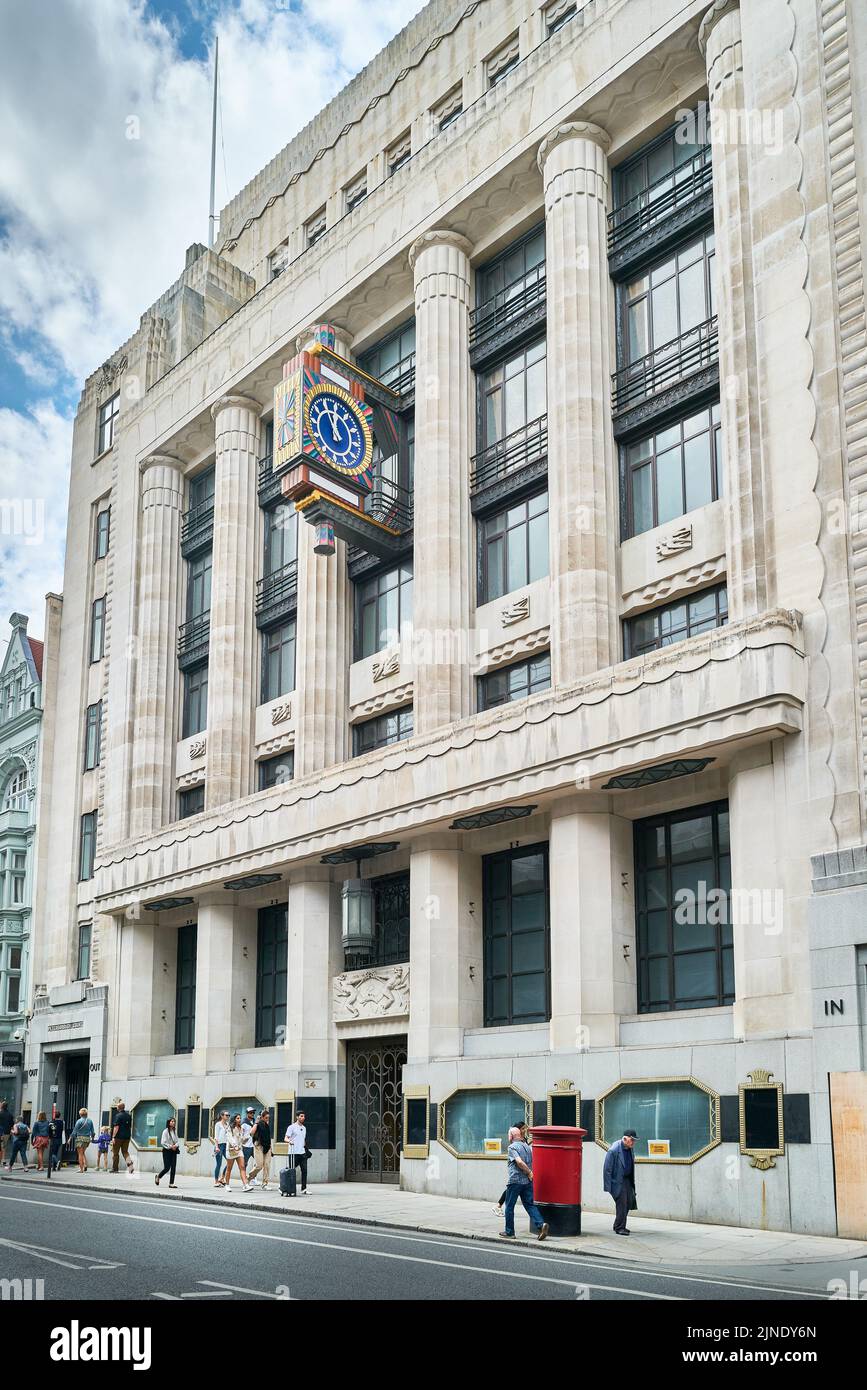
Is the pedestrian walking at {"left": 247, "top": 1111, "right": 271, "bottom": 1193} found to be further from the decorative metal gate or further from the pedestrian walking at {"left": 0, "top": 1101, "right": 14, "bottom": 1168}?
the pedestrian walking at {"left": 0, "top": 1101, "right": 14, "bottom": 1168}

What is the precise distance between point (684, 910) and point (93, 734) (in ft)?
95.1

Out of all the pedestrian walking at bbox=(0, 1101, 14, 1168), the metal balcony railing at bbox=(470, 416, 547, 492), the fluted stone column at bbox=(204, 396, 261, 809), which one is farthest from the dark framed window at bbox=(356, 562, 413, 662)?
the pedestrian walking at bbox=(0, 1101, 14, 1168)

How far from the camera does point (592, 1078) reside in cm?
2600

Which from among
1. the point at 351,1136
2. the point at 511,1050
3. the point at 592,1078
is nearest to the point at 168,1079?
the point at 351,1136

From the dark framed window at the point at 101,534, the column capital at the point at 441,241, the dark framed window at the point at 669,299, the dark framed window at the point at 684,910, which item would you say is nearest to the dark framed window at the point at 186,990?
the dark framed window at the point at 101,534

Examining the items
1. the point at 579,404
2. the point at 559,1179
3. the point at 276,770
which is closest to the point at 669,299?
the point at 579,404

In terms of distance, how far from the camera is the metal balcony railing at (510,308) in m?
33.2

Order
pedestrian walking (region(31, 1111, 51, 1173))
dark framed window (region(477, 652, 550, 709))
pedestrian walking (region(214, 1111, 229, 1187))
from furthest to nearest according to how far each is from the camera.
Answer: pedestrian walking (region(31, 1111, 51, 1173)) → dark framed window (region(477, 652, 550, 709)) → pedestrian walking (region(214, 1111, 229, 1187))

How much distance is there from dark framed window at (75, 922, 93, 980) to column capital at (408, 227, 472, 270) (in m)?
26.1

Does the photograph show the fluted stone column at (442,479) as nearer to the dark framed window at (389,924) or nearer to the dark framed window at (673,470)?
the dark framed window at (389,924)

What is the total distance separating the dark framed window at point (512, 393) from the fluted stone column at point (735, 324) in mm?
6568

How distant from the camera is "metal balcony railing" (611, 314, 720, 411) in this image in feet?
93.8

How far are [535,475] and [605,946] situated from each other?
11.0 m
